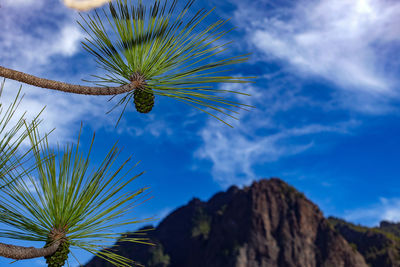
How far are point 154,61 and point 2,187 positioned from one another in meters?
1.55

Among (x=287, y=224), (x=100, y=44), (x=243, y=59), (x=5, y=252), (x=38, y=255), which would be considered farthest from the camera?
(x=287, y=224)

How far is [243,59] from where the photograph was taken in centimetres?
282

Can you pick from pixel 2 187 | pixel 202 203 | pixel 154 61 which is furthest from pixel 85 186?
pixel 202 203

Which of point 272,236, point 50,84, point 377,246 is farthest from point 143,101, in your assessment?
point 377,246

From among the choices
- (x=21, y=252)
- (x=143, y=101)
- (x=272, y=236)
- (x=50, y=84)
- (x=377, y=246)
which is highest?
(x=377, y=246)

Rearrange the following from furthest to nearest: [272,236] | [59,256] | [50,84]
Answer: [272,236], [59,256], [50,84]

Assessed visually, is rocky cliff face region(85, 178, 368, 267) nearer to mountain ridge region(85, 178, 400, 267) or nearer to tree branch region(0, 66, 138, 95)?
mountain ridge region(85, 178, 400, 267)

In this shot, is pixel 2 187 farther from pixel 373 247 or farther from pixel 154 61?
pixel 373 247

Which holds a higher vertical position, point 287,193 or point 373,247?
point 287,193

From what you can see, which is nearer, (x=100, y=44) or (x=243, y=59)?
(x=243, y=59)

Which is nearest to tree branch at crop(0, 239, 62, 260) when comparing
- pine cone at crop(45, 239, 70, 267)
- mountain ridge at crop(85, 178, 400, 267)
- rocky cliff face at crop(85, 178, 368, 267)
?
pine cone at crop(45, 239, 70, 267)

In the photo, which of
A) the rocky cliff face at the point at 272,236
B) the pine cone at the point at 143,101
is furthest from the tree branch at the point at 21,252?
the rocky cliff face at the point at 272,236

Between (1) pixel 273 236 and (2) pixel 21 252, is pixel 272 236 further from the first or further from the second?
(2) pixel 21 252

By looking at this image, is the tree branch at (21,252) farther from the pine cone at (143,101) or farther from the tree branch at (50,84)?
the pine cone at (143,101)
